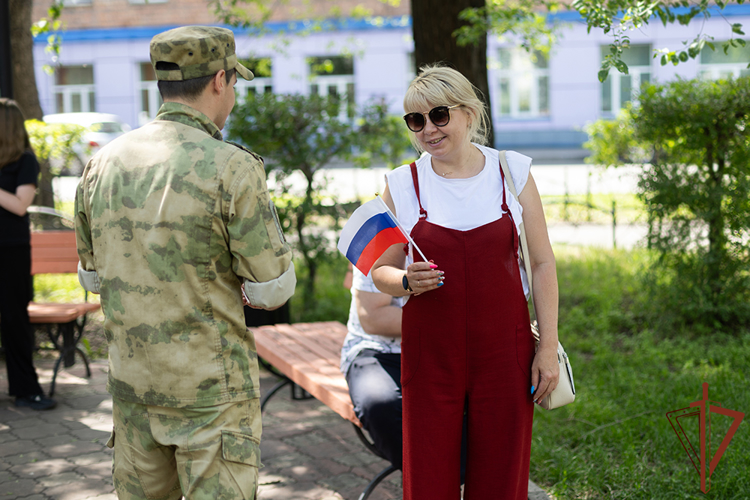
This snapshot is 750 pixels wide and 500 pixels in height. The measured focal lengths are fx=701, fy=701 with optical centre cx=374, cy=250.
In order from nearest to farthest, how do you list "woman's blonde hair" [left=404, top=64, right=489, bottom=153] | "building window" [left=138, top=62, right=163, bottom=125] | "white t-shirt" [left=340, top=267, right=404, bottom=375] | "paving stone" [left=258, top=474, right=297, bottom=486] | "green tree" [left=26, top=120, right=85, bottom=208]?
1. "woman's blonde hair" [left=404, top=64, right=489, bottom=153]
2. "white t-shirt" [left=340, top=267, right=404, bottom=375]
3. "paving stone" [left=258, top=474, right=297, bottom=486]
4. "green tree" [left=26, top=120, right=85, bottom=208]
5. "building window" [left=138, top=62, right=163, bottom=125]

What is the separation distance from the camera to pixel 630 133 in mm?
6441

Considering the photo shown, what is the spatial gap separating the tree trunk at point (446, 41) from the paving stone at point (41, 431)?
146 inches

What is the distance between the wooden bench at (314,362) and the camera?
3461 millimetres

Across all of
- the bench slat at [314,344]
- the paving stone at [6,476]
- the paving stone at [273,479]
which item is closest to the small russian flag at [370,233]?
the bench slat at [314,344]

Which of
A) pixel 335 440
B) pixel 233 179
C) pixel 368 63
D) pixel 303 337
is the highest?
pixel 368 63

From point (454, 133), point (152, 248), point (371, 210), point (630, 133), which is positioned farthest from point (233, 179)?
Result: point (630, 133)

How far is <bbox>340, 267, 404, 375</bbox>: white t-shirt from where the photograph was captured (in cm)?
333

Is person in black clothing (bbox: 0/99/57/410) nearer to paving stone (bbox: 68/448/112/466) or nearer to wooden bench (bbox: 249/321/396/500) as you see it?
paving stone (bbox: 68/448/112/466)

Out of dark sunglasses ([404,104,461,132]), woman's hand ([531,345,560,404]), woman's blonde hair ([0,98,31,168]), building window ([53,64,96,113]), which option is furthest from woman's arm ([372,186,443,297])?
building window ([53,64,96,113])

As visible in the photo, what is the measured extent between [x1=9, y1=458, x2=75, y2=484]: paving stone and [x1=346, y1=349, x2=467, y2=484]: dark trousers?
182 centimetres

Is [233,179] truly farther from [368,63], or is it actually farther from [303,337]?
[368,63]

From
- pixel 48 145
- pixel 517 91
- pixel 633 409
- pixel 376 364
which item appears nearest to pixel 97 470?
pixel 376 364

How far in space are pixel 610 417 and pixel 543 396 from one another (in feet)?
6.66

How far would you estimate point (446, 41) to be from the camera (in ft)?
18.7
